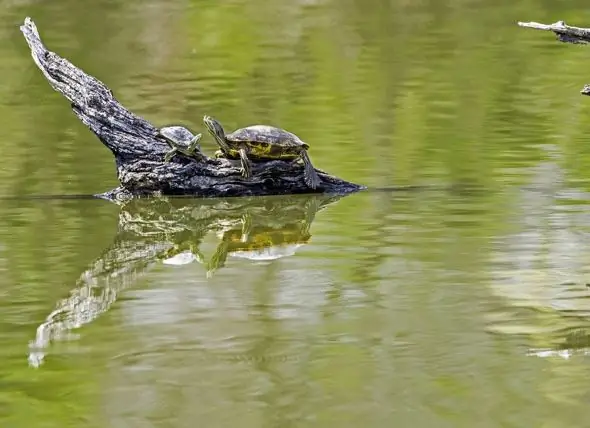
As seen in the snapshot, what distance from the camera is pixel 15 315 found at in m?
8.06

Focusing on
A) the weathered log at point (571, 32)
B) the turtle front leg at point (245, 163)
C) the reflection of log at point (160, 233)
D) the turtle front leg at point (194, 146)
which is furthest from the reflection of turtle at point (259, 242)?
the weathered log at point (571, 32)

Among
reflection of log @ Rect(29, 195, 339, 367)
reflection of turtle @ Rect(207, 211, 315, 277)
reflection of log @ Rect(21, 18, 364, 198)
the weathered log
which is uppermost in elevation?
the weathered log

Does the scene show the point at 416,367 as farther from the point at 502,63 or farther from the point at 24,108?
the point at 502,63

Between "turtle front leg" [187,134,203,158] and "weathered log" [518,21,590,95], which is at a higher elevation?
"weathered log" [518,21,590,95]

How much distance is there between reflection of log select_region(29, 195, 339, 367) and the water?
3cm

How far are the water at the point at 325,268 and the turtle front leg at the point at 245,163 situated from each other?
33 cm

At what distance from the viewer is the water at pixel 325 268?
21.0 feet

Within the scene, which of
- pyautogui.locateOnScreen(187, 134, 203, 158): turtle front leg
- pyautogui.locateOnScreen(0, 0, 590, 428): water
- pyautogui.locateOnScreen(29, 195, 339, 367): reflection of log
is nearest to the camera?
pyautogui.locateOnScreen(0, 0, 590, 428): water

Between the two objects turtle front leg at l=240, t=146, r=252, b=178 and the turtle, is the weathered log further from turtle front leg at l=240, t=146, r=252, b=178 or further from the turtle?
turtle front leg at l=240, t=146, r=252, b=178

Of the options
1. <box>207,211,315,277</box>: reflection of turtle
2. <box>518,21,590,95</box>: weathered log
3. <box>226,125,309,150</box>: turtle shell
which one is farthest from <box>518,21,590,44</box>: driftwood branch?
<box>226,125,309,150</box>: turtle shell

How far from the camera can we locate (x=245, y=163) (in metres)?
11.6

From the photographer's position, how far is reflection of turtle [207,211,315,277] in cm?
966

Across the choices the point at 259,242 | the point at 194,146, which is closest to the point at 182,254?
the point at 259,242

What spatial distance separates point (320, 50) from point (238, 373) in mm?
17899
